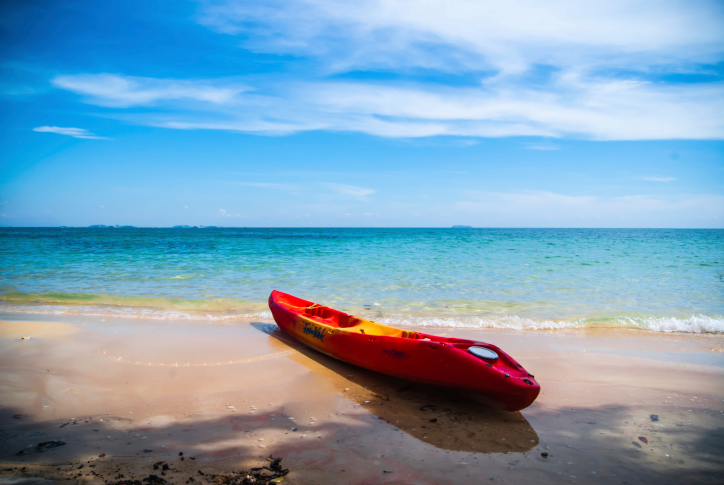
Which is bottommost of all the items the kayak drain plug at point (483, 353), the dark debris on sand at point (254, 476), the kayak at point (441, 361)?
the dark debris on sand at point (254, 476)

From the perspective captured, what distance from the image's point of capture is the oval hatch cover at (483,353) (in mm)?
4043

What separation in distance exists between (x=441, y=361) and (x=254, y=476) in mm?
2256

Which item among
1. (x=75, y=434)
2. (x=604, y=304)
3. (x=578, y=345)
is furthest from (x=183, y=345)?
(x=604, y=304)

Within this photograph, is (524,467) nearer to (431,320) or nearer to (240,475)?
(240,475)

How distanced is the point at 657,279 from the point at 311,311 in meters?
13.0

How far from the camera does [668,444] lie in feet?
10.9

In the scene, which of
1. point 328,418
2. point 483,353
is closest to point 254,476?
point 328,418

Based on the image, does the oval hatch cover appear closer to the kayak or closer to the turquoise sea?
the kayak

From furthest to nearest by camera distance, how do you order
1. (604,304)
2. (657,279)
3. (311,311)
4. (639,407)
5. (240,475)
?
(657,279)
(604,304)
(311,311)
(639,407)
(240,475)

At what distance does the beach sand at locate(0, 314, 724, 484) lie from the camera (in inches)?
113

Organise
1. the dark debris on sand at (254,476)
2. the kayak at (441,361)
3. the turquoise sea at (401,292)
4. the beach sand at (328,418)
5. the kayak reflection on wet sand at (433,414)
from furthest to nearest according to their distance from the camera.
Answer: the turquoise sea at (401,292)
the kayak at (441,361)
the kayak reflection on wet sand at (433,414)
the beach sand at (328,418)
the dark debris on sand at (254,476)

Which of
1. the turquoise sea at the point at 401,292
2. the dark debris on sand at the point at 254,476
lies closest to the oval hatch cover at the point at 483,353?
the dark debris on sand at the point at 254,476

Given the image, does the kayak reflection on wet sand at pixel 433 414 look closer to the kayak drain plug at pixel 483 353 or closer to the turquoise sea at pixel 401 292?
the kayak drain plug at pixel 483 353

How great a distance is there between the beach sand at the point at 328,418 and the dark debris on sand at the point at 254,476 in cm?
8
